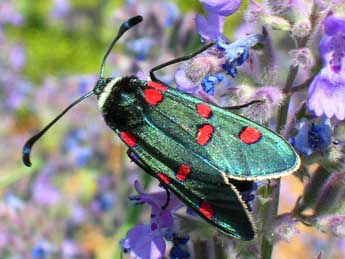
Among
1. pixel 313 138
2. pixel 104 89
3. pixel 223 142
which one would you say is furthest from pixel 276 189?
pixel 104 89

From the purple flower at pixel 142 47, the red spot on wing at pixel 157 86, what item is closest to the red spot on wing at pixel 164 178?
the red spot on wing at pixel 157 86

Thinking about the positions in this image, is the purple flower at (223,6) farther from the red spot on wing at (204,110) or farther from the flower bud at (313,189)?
the flower bud at (313,189)

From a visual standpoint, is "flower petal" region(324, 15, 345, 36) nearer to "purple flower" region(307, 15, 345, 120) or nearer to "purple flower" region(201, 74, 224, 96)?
"purple flower" region(307, 15, 345, 120)

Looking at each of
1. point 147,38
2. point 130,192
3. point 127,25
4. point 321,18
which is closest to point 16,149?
point 130,192

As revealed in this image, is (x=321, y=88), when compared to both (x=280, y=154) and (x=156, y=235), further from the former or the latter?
(x=156, y=235)

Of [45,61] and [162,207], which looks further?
[45,61]

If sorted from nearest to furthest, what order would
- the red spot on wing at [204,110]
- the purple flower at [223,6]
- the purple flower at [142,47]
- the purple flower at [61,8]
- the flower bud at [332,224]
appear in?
the red spot on wing at [204,110], the purple flower at [223,6], the flower bud at [332,224], the purple flower at [142,47], the purple flower at [61,8]
